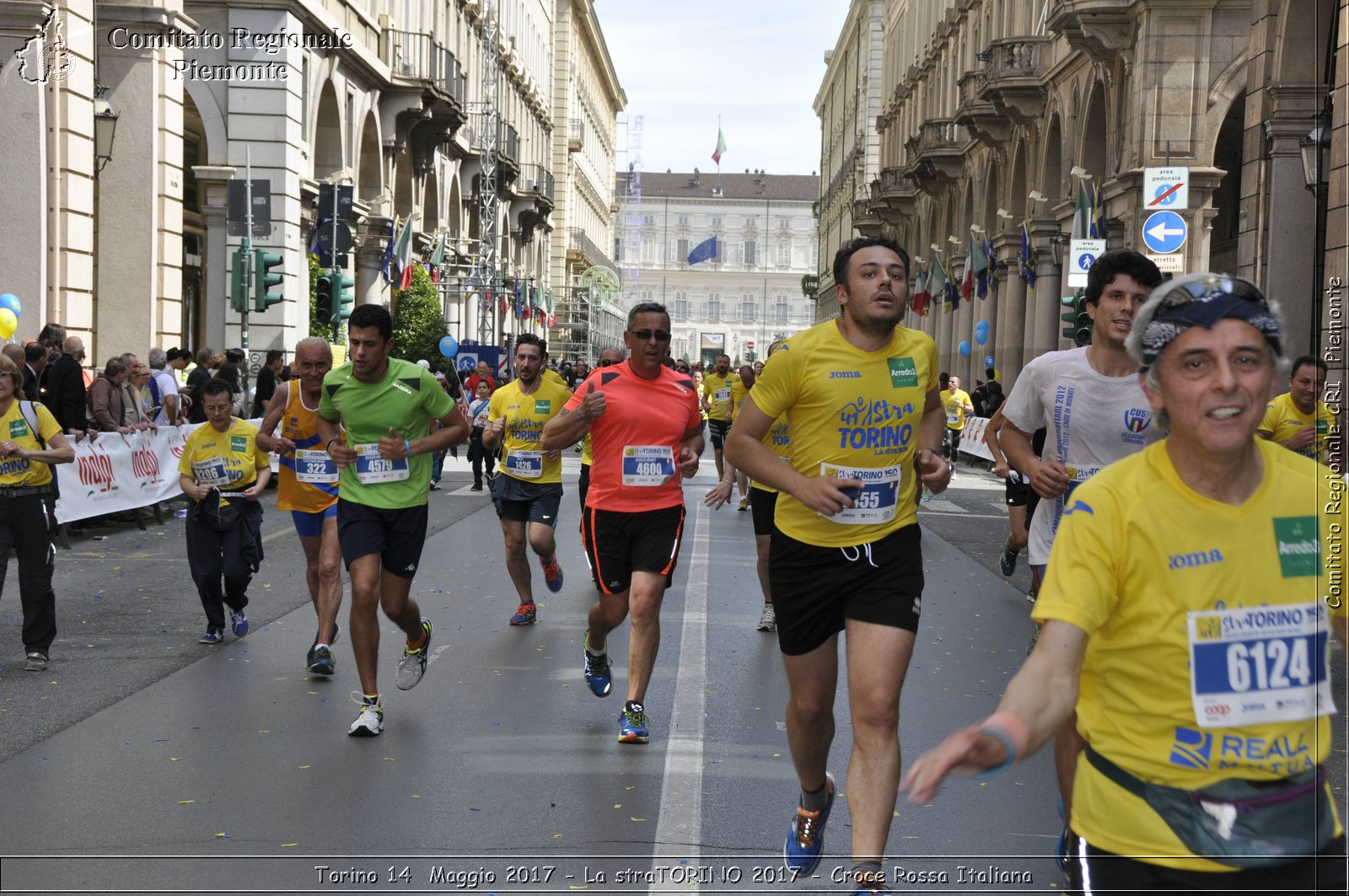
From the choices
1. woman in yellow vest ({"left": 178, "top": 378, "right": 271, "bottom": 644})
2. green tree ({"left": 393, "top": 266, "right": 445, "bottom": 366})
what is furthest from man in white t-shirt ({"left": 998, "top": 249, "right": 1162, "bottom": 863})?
green tree ({"left": 393, "top": 266, "right": 445, "bottom": 366})

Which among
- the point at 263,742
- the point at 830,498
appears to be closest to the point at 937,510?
the point at 263,742

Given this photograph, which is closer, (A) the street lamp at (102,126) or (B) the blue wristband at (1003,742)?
(B) the blue wristband at (1003,742)

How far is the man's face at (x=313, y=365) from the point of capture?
8.88 metres

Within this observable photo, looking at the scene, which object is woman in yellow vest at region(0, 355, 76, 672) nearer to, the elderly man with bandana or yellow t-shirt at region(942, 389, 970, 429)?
the elderly man with bandana

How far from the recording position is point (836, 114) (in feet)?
344

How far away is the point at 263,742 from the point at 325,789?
967mm

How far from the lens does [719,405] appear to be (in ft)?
77.3

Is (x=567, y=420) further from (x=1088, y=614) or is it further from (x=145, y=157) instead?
(x=145, y=157)

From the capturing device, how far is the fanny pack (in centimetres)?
272

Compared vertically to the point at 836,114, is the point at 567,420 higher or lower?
lower

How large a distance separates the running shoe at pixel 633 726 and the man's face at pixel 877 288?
255cm

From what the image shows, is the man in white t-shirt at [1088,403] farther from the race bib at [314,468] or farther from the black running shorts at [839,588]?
the race bib at [314,468]

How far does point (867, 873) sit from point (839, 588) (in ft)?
3.14

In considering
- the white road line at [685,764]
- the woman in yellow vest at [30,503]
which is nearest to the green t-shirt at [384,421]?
the white road line at [685,764]
